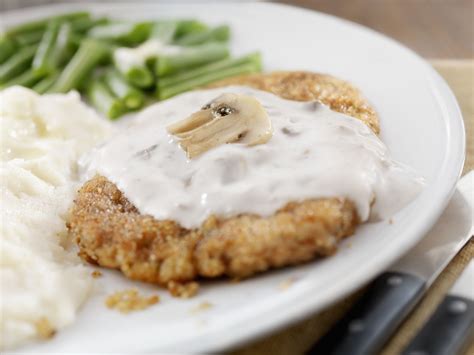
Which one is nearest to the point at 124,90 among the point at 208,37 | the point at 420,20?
the point at 208,37

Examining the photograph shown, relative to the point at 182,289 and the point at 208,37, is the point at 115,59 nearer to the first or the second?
the point at 208,37

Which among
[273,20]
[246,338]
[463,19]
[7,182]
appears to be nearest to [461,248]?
[246,338]

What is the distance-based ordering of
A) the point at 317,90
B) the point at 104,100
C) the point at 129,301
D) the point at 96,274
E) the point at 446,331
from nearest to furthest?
the point at 446,331
the point at 129,301
the point at 96,274
the point at 317,90
the point at 104,100

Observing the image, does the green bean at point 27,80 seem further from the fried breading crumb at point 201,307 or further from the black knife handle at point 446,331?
the black knife handle at point 446,331

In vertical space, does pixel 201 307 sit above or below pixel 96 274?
below

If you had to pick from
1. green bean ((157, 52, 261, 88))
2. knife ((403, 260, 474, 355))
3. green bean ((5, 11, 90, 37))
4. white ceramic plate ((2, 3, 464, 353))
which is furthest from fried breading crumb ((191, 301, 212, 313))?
green bean ((5, 11, 90, 37))

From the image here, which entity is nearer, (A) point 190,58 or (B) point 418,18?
(A) point 190,58
